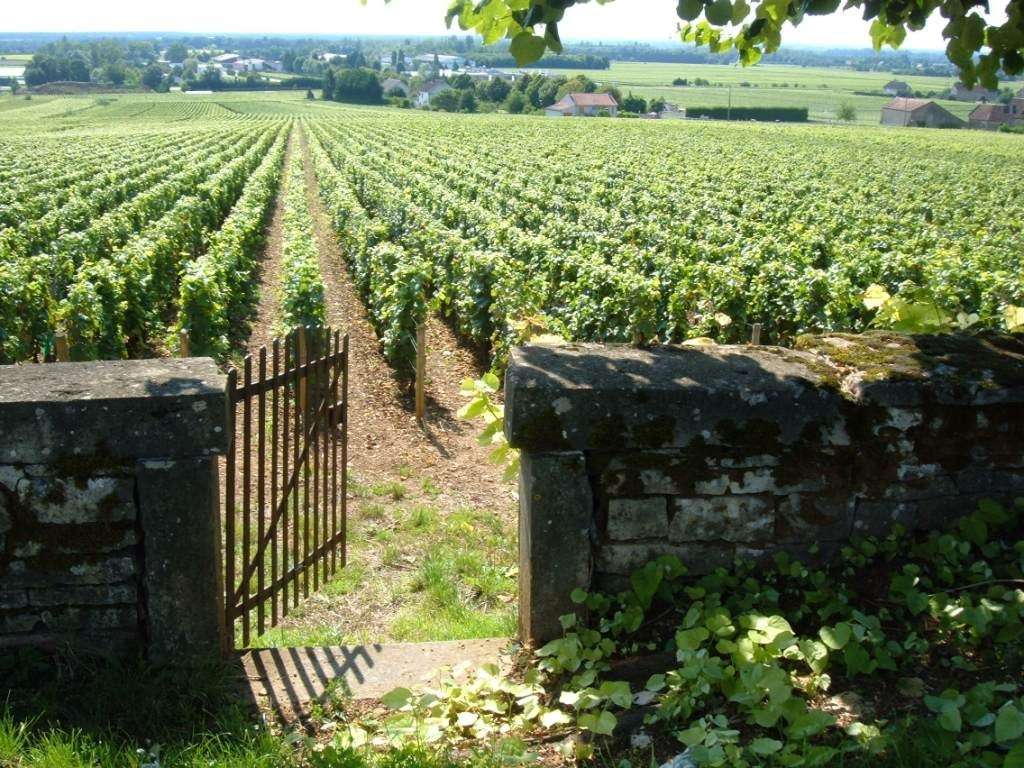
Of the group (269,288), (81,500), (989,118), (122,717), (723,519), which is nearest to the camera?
(122,717)

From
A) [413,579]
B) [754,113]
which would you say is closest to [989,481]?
[413,579]

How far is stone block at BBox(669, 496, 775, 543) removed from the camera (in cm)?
358

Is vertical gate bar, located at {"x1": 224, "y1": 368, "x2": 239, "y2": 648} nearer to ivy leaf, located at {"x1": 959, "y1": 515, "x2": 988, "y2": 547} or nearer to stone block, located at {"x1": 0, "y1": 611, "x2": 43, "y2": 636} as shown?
stone block, located at {"x1": 0, "y1": 611, "x2": 43, "y2": 636}

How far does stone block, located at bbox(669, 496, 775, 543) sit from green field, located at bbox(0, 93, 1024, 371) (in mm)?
6997

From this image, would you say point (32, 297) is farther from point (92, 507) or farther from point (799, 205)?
point (799, 205)

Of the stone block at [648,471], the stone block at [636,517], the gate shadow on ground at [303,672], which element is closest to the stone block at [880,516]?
the stone block at [648,471]

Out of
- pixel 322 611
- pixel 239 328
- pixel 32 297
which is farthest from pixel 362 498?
pixel 239 328

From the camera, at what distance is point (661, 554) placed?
3627mm

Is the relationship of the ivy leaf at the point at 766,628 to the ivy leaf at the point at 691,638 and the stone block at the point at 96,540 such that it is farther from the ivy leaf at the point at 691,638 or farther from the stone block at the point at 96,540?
the stone block at the point at 96,540

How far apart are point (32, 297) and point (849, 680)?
11030mm

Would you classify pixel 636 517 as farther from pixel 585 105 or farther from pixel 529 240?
pixel 585 105

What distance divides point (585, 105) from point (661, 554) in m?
116

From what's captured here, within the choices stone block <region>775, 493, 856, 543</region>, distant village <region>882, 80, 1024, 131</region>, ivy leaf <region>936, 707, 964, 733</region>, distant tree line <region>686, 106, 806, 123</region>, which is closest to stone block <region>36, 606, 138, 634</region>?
stone block <region>775, 493, 856, 543</region>

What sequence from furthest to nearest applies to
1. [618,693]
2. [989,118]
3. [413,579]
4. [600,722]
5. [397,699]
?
[989,118]
[413,579]
[397,699]
[618,693]
[600,722]
